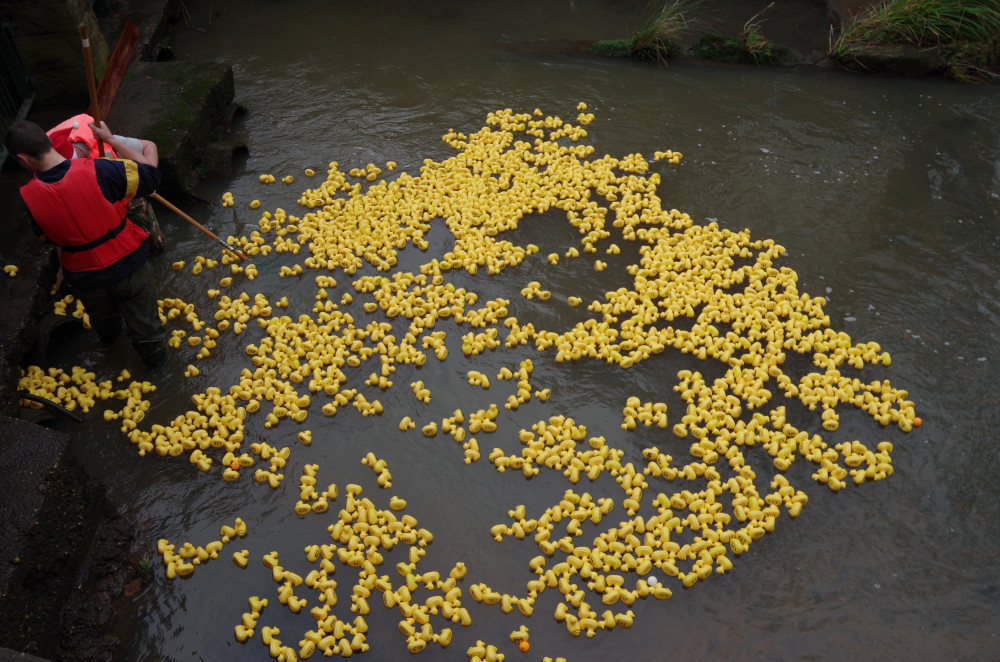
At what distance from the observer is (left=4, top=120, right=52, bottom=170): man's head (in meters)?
3.77

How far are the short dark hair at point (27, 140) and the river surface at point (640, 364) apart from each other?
1.55m

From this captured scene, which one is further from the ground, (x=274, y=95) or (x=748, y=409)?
(x=274, y=95)

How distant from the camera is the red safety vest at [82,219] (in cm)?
398

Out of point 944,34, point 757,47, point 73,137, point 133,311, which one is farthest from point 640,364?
point 944,34

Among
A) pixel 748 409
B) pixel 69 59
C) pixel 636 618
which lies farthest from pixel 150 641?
pixel 69 59

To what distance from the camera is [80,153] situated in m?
4.51

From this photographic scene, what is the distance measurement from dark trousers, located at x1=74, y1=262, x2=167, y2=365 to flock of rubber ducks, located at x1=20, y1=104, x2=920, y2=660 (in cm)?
22

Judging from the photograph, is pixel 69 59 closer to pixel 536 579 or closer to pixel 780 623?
pixel 536 579

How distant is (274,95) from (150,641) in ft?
18.6

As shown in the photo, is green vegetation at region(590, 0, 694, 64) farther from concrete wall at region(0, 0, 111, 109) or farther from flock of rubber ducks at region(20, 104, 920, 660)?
concrete wall at region(0, 0, 111, 109)

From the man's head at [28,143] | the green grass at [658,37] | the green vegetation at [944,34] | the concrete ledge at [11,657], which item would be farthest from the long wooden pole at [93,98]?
the green vegetation at [944,34]

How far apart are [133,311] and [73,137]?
1134 millimetres

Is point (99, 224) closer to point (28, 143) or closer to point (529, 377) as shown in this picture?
point (28, 143)

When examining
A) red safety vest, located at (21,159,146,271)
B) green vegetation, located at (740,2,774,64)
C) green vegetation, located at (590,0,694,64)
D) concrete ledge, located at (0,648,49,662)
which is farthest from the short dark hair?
green vegetation, located at (740,2,774,64)
